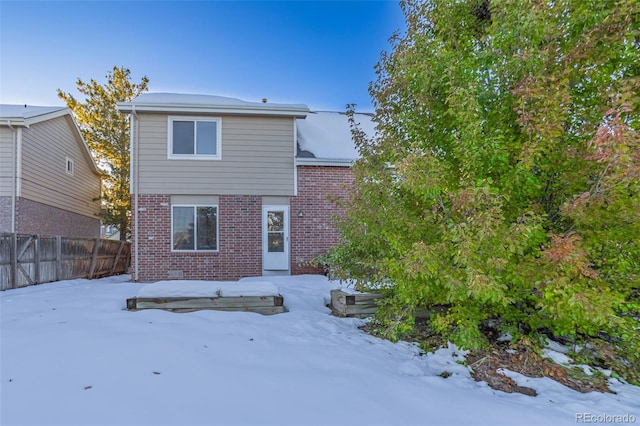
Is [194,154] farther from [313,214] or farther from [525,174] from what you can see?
[525,174]

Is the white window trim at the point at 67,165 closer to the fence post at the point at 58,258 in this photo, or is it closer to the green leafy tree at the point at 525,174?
the fence post at the point at 58,258

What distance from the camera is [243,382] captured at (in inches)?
104

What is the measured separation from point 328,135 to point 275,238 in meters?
3.85

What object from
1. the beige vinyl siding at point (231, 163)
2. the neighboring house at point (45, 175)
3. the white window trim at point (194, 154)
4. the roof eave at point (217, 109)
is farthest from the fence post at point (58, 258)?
the roof eave at point (217, 109)

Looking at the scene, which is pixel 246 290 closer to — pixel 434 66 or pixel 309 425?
pixel 309 425

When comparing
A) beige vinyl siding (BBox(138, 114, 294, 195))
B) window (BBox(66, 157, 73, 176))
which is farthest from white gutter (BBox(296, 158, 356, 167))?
window (BBox(66, 157, 73, 176))

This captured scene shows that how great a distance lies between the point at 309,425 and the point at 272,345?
149 centimetres

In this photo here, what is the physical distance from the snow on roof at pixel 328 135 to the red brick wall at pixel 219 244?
2.39 meters

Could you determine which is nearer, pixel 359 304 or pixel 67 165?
pixel 359 304

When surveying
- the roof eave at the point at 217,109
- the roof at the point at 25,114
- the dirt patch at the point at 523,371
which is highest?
the roof at the point at 25,114

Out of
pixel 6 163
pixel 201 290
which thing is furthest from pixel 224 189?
pixel 6 163

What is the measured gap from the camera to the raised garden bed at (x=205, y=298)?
4.86 metres

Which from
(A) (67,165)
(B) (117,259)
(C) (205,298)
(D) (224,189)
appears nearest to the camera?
(C) (205,298)

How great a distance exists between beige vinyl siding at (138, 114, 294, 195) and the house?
0.03 m
